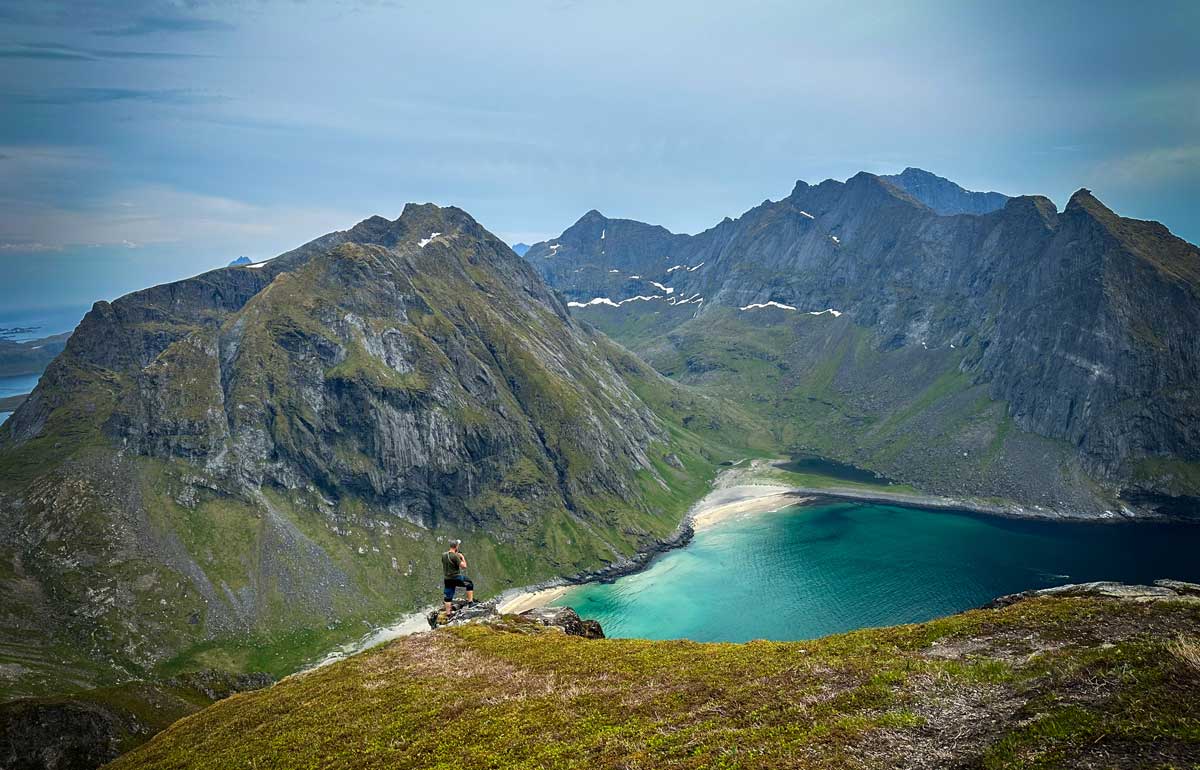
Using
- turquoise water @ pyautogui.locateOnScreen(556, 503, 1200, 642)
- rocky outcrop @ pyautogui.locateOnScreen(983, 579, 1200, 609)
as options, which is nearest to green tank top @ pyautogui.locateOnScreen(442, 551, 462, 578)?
rocky outcrop @ pyautogui.locateOnScreen(983, 579, 1200, 609)

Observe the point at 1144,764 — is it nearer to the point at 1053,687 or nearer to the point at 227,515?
the point at 1053,687

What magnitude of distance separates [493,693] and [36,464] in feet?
749

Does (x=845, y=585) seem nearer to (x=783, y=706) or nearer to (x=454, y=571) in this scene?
(x=454, y=571)

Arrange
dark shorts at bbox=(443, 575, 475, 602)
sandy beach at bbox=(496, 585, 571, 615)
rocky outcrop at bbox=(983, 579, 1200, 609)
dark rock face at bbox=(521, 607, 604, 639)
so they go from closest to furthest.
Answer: rocky outcrop at bbox=(983, 579, 1200, 609) < dark shorts at bbox=(443, 575, 475, 602) < dark rock face at bbox=(521, 607, 604, 639) < sandy beach at bbox=(496, 585, 571, 615)

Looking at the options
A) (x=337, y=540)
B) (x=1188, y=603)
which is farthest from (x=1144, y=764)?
(x=337, y=540)

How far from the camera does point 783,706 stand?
22.3 meters

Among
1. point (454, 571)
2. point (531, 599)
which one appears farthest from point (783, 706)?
point (531, 599)

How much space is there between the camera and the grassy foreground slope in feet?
56.8

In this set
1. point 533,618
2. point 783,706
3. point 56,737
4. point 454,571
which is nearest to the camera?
point 783,706

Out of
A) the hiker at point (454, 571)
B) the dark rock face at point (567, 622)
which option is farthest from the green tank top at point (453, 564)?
the dark rock face at point (567, 622)

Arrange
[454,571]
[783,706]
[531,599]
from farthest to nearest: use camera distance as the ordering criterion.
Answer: [531,599] < [454,571] < [783,706]

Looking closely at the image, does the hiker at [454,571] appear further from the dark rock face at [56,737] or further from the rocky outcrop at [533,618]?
the dark rock face at [56,737]

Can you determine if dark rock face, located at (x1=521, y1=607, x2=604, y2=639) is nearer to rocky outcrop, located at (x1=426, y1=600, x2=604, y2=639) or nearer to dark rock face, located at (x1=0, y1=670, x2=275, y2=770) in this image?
rocky outcrop, located at (x1=426, y1=600, x2=604, y2=639)

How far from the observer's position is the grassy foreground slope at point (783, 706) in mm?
17312
